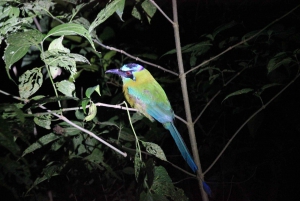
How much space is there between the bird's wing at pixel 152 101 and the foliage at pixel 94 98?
0.07 metres

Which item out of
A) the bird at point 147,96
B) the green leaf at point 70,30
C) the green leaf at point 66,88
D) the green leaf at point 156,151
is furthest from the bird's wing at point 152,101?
the green leaf at point 70,30

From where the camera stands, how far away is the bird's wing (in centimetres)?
140

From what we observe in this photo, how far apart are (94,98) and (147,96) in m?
0.24

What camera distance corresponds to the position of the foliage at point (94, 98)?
71cm

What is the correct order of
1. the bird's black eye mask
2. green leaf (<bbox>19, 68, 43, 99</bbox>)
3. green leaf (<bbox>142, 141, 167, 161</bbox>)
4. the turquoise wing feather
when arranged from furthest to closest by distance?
the bird's black eye mask
the turquoise wing feather
green leaf (<bbox>142, 141, 167, 161</bbox>)
green leaf (<bbox>19, 68, 43, 99</bbox>)

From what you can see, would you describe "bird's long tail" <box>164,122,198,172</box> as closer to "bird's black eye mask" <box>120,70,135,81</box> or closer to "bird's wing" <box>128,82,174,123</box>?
"bird's wing" <box>128,82,174,123</box>

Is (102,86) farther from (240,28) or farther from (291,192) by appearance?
(291,192)

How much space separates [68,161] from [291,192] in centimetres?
131

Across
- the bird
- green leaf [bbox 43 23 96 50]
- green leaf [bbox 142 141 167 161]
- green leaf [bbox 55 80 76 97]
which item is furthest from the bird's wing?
green leaf [bbox 43 23 96 50]

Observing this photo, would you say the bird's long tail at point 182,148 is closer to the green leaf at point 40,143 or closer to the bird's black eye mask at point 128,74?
the bird's black eye mask at point 128,74

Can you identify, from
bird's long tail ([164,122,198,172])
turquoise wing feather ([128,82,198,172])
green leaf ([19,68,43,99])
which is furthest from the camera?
turquoise wing feather ([128,82,198,172])

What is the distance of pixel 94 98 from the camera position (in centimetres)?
144

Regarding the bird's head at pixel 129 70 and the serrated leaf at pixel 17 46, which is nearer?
the serrated leaf at pixel 17 46

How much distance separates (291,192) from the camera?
5.80 feet
